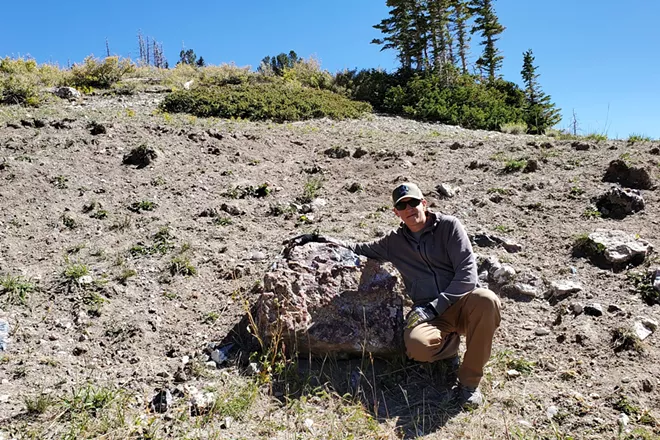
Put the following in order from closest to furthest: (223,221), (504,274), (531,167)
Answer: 1. (504,274)
2. (223,221)
3. (531,167)

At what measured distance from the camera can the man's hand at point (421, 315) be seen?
375 cm

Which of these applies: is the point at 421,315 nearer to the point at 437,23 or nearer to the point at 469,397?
the point at 469,397

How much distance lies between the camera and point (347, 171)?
28.0 ft

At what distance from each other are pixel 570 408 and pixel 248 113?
421 inches

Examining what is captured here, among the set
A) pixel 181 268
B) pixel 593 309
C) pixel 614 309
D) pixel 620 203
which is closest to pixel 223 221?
pixel 181 268

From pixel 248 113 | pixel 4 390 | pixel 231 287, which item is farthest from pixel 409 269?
pixel 248 113

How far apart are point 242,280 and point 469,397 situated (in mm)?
2579

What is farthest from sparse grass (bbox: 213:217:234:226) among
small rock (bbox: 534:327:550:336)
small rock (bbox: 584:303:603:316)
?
small rock (bbox: 584:303:603:316)

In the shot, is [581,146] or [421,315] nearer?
[421,315]

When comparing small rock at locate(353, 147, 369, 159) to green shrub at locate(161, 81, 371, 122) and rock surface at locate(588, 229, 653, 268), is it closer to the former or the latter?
green shrub at locate(161, 81, 371, 122)

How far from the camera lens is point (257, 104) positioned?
13.1 m

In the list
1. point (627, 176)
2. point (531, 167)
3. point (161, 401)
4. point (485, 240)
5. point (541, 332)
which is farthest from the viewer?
point (531, 167)

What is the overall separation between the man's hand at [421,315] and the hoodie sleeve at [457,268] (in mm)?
45

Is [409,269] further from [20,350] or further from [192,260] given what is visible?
[20,350]
